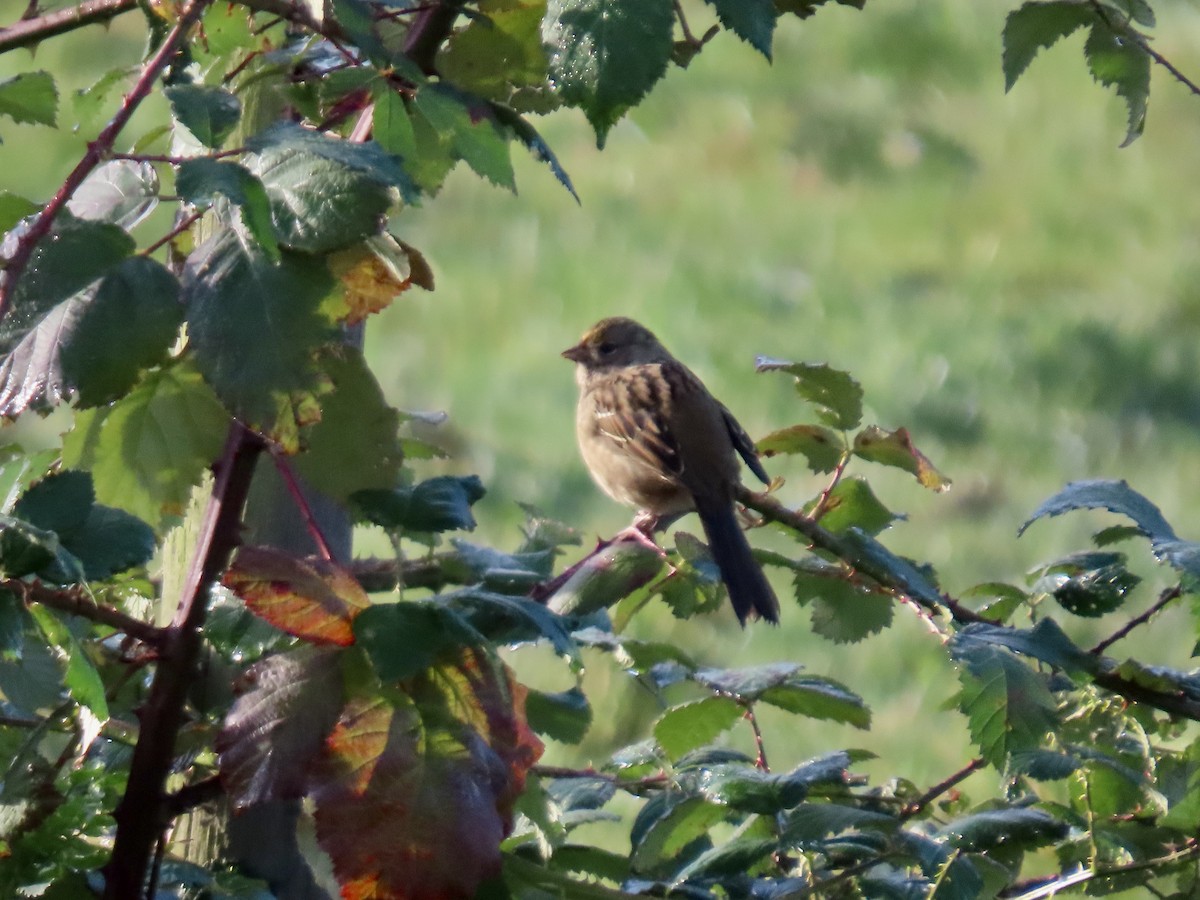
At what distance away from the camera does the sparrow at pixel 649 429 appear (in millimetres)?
4004

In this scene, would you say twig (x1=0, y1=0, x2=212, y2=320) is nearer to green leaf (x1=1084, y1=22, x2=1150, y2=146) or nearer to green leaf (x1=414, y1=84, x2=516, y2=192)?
green leaf (x1=414, y1=84, x2=516, y2=192)

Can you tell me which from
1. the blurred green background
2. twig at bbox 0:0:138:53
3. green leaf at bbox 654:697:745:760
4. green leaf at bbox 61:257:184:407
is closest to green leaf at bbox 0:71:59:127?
twig at bbox 0:0:138:53

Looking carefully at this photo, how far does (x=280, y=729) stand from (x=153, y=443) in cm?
31

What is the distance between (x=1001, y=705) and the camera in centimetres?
129

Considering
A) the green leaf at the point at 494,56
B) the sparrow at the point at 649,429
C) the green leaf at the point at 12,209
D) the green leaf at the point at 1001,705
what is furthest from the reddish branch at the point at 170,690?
the sparrow at the point at 649,429

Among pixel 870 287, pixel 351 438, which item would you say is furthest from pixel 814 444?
pixel 870 287

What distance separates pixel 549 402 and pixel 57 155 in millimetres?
2744

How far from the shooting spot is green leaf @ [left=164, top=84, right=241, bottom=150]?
1.06m

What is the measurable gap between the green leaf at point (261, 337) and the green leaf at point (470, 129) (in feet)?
0.56

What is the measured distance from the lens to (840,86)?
8086 mm

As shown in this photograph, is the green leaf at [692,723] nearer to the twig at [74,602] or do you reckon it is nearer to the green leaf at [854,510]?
the green leaf at [854,510]

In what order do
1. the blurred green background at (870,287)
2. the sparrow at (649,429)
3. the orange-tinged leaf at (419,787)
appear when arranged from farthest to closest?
the blurred green background at (870,287)
the sparrow at (649,429)
the orange-tinged leaf at (419,787)

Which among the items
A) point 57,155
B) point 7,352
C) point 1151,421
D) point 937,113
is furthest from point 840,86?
point 7,352

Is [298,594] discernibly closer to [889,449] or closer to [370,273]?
[370,273]
